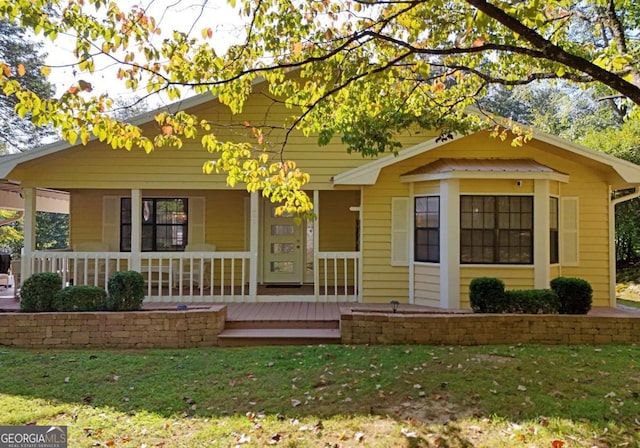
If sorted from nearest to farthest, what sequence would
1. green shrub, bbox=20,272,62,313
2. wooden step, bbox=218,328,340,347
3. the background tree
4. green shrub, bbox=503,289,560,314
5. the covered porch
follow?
wooden step, bbox=218,328,340,347
green shrub, bbox=20,272,62,313
green shrub, bbox=503,289,560,314
the covered porch
the background tree

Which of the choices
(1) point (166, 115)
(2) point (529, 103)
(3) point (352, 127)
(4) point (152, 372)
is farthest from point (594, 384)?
(2) point (529, 103)

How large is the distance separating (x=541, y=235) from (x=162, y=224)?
27.7ft

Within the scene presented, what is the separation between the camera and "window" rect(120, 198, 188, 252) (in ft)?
37.0

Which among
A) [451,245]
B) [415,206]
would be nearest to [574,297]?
[451,245]

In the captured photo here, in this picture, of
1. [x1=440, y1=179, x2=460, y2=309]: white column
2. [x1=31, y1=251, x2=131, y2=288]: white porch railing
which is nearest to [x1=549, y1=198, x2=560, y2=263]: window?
[x1=440, y1=179, x2=460, y2=309]: white column

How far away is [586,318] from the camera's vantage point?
683cm

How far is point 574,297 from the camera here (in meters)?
7.15

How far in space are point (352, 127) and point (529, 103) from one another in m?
32.8

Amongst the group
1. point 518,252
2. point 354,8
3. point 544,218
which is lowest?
point 518,252

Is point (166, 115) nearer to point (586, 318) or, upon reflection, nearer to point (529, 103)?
point (586, 318)

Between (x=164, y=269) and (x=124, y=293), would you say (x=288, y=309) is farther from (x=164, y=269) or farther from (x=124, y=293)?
(x=164, y=269)

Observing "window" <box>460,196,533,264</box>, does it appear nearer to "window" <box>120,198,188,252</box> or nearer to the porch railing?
the porch railing

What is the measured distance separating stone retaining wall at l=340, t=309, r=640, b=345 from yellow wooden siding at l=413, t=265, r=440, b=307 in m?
1.90

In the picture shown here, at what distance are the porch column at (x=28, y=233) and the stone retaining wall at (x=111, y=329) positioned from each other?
8.79ft
